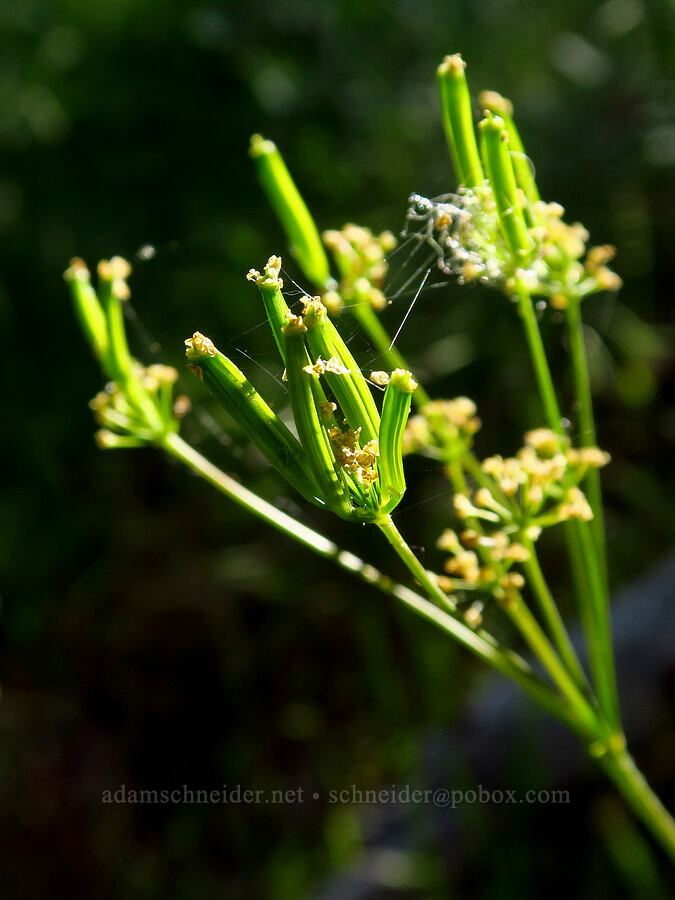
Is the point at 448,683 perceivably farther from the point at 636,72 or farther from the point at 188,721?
the point at 636,72

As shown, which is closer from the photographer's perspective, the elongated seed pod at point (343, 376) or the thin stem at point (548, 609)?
A: the elongated seed pod at point (343, 376)

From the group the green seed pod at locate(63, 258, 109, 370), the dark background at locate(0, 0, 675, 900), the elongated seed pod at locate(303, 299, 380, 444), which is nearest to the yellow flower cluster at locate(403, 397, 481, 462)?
the elongated seed pod at locate(303, 299, 380, 444)

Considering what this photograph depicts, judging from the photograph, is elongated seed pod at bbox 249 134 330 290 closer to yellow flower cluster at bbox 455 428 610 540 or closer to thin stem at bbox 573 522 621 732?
yellow flower cluster at bbox 455 428 610 540

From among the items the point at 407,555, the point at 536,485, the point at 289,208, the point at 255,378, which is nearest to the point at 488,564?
the point at 536,485

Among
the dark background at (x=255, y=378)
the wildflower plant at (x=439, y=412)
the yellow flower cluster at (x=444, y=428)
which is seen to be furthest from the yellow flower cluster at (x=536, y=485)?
the dark background at (x=255, y=378)

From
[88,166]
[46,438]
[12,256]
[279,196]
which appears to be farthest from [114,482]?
[279,196]

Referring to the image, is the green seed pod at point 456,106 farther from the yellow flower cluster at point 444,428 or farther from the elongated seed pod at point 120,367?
the elongated seed pod at point 120,367
